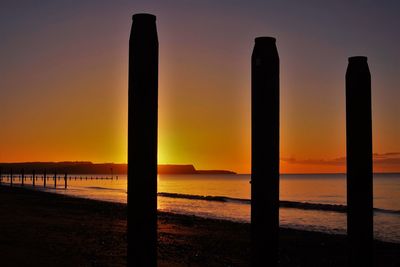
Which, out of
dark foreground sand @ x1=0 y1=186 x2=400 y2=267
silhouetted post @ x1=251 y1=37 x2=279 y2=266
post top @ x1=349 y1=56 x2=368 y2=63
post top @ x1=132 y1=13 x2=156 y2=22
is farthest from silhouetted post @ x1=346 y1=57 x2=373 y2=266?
dark foreground sand @ x1=0 y1=186 x2=400 y2=267

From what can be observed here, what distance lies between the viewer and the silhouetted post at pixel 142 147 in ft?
14.5

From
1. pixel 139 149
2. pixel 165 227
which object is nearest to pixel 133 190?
pixel 139 149

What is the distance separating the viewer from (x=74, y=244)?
1441 cm

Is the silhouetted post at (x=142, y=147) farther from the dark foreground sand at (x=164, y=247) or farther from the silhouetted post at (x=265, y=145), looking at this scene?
the dark foreground sand at (x=164, y=247)

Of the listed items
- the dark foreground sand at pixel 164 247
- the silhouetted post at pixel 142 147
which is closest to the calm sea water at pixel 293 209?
the dark foreground sand at pixel 164 247

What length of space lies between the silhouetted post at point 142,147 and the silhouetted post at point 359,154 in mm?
2491

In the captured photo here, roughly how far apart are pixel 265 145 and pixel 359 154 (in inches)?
54.5

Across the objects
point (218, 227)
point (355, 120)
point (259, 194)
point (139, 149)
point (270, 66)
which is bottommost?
point (218, 227)

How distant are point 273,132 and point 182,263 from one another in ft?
29.6

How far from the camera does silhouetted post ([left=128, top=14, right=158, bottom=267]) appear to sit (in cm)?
441

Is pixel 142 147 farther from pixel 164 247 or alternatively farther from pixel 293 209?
pixel 293 209

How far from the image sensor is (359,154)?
18.9ft

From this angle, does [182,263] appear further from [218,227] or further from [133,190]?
[218,227]

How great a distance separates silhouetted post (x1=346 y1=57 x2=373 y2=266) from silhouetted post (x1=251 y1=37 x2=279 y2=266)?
117cm
